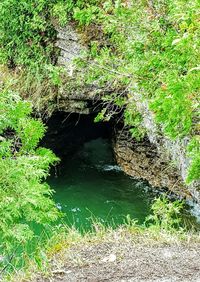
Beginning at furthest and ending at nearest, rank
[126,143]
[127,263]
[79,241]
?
[126,143] < [79,241] < [127,263]

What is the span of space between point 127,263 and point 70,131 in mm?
7471

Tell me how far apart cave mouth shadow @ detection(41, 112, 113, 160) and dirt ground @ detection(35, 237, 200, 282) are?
590 cm

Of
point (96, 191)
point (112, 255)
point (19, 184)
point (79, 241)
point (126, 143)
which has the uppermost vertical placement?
point (19, 184)

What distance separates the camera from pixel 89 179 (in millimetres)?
11516

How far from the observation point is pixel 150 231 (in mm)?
5711

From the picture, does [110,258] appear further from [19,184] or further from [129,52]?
[129,52]

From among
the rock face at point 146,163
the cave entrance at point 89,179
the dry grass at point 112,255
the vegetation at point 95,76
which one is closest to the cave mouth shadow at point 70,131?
the cave entrance at point 89,179

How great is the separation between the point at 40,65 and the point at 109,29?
Result: 130 inches

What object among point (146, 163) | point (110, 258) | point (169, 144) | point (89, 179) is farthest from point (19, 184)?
point (89, 179)

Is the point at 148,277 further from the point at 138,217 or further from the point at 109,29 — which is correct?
the point at 138,217

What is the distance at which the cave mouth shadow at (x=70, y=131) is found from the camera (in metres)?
11.4

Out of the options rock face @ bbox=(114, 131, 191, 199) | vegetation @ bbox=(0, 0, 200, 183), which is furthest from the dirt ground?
rock face @ bbox=(114, 131, 191, 199)

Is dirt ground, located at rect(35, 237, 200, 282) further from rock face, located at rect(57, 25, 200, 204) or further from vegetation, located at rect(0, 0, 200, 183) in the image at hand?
rock face, located at rect(57, 25, 200, 204)

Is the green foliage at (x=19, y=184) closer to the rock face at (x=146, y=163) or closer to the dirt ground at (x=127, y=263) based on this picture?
the dirt ground at (x=127, y=263)
